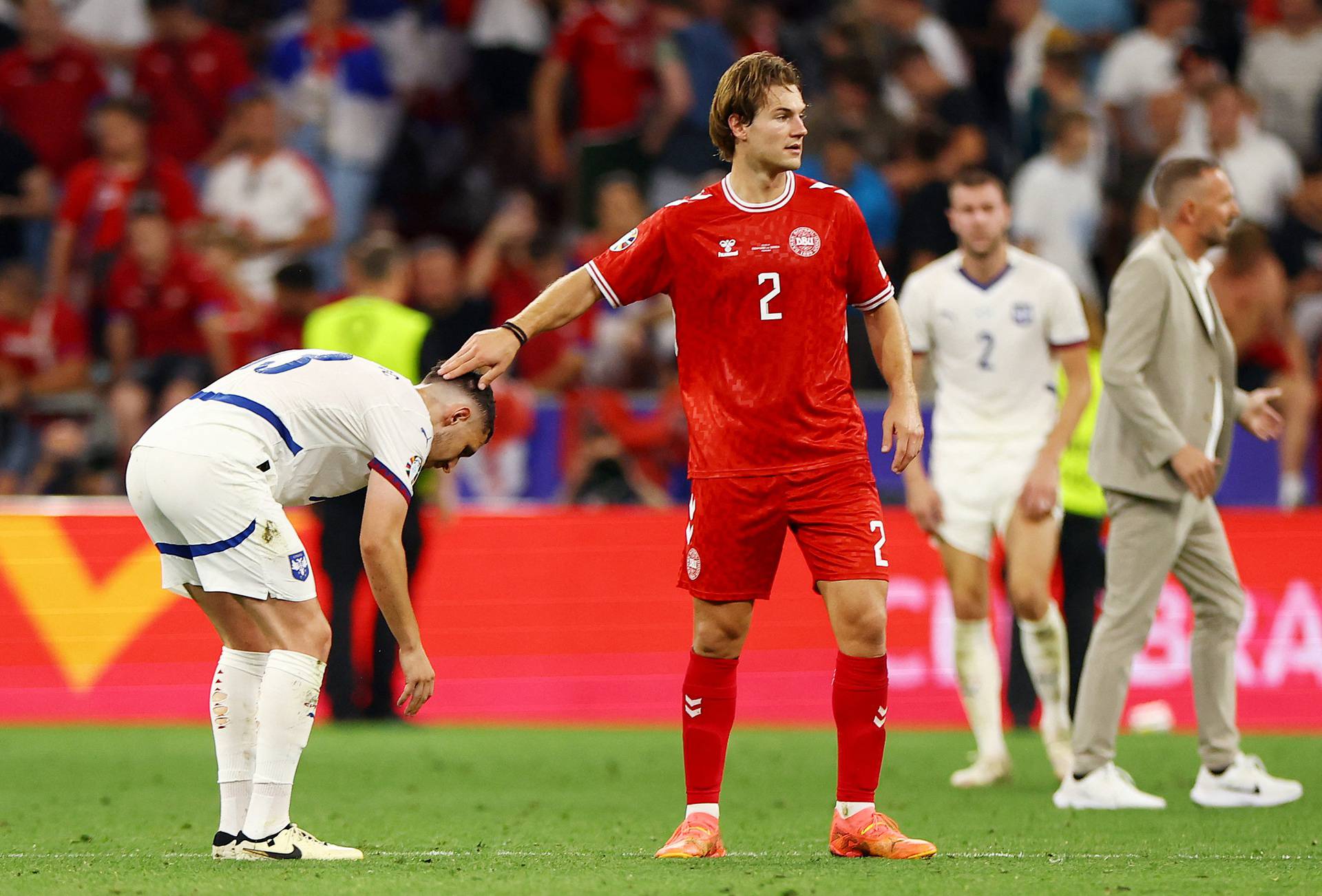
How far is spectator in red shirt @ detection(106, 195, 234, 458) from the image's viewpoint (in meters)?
13.9

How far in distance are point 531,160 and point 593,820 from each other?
10.1 metres

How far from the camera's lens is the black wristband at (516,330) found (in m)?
6.40

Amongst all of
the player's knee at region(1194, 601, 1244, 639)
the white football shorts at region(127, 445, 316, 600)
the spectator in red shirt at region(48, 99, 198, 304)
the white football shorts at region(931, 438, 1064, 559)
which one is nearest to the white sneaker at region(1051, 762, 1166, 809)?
the player's knee at region(1194, 601, 1244, 639)

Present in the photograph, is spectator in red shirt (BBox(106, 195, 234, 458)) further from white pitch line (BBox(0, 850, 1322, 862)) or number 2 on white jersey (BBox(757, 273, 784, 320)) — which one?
number 2 on white jersey (BBox(757, 273, 784, 320))

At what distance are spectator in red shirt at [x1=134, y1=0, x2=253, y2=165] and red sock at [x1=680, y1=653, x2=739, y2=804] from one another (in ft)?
36.4

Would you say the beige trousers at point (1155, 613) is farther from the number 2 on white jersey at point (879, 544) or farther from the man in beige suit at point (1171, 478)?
the number 2 on white jersey at point (879, 544)

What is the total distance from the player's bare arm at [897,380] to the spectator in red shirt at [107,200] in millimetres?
9488

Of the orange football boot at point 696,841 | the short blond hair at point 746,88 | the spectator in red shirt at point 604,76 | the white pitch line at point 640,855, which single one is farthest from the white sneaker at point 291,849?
the spectator in red shirt at point 604,76

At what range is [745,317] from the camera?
254 inches

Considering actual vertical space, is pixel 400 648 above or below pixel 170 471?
below

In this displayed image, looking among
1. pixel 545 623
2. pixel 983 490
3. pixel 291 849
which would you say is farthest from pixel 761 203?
pixel 545 623

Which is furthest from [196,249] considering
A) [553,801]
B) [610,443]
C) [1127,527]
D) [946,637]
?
[1127,527]

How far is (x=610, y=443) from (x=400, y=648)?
286 inches

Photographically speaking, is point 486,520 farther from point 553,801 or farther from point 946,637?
point 553,801
